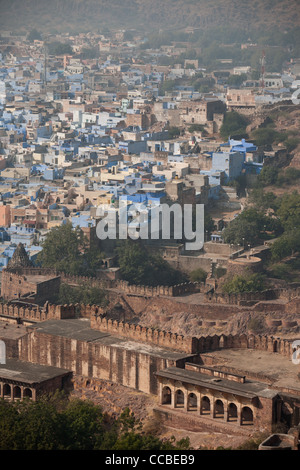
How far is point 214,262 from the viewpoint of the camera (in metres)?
31.4

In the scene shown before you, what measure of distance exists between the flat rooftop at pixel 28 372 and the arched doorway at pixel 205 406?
2964 millimetres

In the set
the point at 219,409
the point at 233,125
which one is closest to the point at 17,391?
the point at 219,409

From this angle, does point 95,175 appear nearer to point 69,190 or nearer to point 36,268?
point 69,190

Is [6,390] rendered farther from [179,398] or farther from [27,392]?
[179,398]

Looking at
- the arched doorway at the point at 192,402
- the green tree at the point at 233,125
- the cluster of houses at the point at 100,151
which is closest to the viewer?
the arched doorway at the point at 192,402

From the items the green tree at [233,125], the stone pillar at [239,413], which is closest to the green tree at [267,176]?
the green tree at [233,125]

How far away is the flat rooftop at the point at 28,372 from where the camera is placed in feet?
70.2

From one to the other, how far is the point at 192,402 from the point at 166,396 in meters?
0.49

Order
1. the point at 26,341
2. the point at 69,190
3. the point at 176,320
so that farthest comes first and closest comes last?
1. the point at 69,190
2. the point at 176,320
3. the point at 26,341

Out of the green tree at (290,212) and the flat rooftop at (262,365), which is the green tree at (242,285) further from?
the flat rooftop at (262,365)

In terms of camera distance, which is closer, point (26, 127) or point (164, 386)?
point (164, 386)

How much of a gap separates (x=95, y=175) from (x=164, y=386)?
19028mm

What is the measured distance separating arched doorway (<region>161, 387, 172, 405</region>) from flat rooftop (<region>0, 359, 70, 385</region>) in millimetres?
2190
